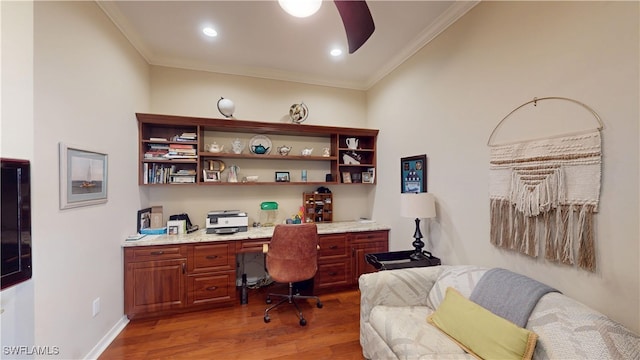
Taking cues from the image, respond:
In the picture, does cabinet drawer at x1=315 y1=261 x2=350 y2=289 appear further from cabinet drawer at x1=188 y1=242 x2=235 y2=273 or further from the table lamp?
the table lamp

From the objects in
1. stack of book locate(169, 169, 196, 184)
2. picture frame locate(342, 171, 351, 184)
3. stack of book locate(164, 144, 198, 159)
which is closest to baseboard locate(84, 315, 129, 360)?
stack of book locate(169, 169, 196, 184)

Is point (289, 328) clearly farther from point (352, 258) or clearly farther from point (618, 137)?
point (618, 137)

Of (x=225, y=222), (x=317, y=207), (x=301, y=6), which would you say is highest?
(x=301, y=6)

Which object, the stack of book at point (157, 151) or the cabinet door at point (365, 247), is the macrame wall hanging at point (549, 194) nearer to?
the cabinet door at point (365, 247)

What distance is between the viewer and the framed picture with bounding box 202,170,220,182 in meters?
3.10

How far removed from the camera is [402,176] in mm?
2996

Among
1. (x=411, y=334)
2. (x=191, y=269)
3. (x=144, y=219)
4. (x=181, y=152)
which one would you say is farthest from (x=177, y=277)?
(x=411, y=334)

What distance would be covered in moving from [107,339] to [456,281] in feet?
9.90

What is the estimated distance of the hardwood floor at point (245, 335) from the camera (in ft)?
6.59

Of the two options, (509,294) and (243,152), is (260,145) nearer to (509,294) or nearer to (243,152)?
(243,152)

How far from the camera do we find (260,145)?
11.0 feet

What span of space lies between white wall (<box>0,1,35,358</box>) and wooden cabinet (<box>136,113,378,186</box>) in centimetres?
141

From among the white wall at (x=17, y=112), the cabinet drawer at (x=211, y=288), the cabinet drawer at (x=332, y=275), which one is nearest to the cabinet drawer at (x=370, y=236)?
the cabinet drawer at (x=332, y=275)

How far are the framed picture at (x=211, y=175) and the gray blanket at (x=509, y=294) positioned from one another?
297cm
